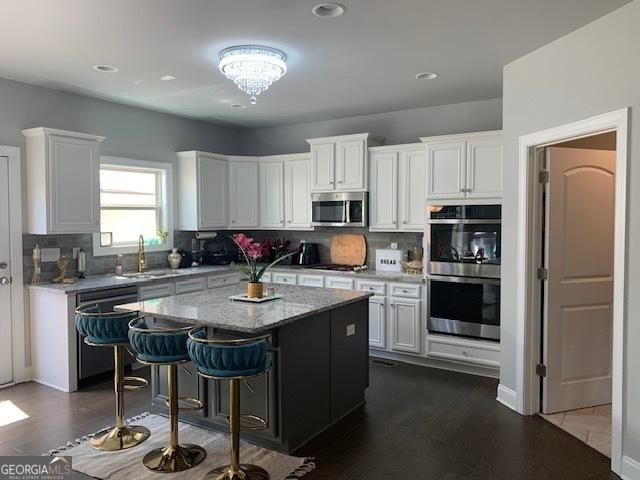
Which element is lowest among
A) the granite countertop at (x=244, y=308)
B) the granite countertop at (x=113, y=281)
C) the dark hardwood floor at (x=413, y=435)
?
the dark hardwood floor at (x=413, y=435)

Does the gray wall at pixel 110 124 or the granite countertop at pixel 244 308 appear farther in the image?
the gray wall at pixel 110 124

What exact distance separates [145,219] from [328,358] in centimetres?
330

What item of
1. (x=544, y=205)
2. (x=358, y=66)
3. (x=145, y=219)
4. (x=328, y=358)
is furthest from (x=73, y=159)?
(x=544, y=205)

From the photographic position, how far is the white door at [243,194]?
6488 millimetres

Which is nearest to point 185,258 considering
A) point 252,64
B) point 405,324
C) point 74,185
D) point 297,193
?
point 297,193

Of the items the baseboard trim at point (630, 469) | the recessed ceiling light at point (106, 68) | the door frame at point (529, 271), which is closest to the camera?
the baseboard trim at point (630, 469)

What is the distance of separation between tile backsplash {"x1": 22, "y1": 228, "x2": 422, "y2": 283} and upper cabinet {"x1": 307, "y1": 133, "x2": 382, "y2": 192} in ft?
2.25

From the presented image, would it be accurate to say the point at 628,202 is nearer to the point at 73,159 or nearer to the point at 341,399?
the point at 341,399

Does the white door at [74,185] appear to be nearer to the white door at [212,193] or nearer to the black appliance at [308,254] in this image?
the white door at [212,193]

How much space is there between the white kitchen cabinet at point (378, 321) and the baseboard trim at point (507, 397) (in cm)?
145

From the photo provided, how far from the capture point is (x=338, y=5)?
9.51 ft

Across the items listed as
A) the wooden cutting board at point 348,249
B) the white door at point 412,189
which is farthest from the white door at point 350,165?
the wooden cutting board at point 348,249

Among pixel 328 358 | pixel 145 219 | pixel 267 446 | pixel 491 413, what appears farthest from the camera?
pixel 145 219

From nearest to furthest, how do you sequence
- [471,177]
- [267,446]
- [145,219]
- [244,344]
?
[244,344] → [267,446] → [471,177] → [145,219]
